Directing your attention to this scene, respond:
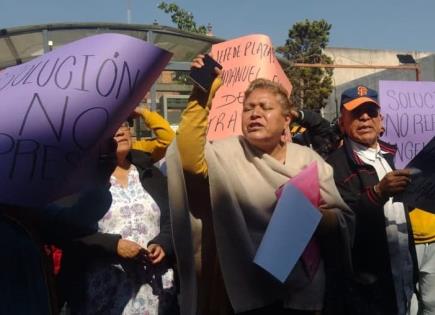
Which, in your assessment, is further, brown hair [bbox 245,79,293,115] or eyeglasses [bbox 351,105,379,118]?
eyeglasses [bbox 351,105,379,118]

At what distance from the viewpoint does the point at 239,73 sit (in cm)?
399

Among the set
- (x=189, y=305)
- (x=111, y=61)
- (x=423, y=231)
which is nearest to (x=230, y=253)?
(x=189, y=305)

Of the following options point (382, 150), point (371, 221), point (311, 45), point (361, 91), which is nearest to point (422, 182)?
point (371, 221)

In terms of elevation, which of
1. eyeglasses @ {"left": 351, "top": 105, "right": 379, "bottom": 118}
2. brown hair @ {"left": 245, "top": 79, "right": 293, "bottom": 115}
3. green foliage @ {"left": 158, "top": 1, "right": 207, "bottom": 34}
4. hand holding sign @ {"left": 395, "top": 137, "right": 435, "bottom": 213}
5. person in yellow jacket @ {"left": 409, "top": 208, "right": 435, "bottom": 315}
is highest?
green foliage @ {"left": 158, "top": 1, "right": 207, "bottom": 34}

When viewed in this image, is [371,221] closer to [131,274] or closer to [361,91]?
[361,91]

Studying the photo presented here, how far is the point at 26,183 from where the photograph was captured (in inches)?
70.1

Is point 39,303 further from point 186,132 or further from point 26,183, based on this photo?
point 186,132

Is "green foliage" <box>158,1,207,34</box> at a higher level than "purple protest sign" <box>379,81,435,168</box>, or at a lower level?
higher

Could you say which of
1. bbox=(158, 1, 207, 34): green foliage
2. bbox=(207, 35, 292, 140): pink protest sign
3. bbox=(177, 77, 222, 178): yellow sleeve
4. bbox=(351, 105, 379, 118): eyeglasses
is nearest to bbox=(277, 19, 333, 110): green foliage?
bbox=(158, 1, 207, 34): green foliage

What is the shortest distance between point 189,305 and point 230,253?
0.83ft

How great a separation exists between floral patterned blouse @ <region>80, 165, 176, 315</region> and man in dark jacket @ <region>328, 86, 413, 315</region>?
36.4 inches

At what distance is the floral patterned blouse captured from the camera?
2.57 metres

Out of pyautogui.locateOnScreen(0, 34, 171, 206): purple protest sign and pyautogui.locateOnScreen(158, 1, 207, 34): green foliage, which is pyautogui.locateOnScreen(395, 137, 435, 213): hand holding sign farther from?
pyautogui.locateOnScreen(158, 1, 207, 34): green foliage

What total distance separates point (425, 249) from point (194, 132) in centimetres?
185
